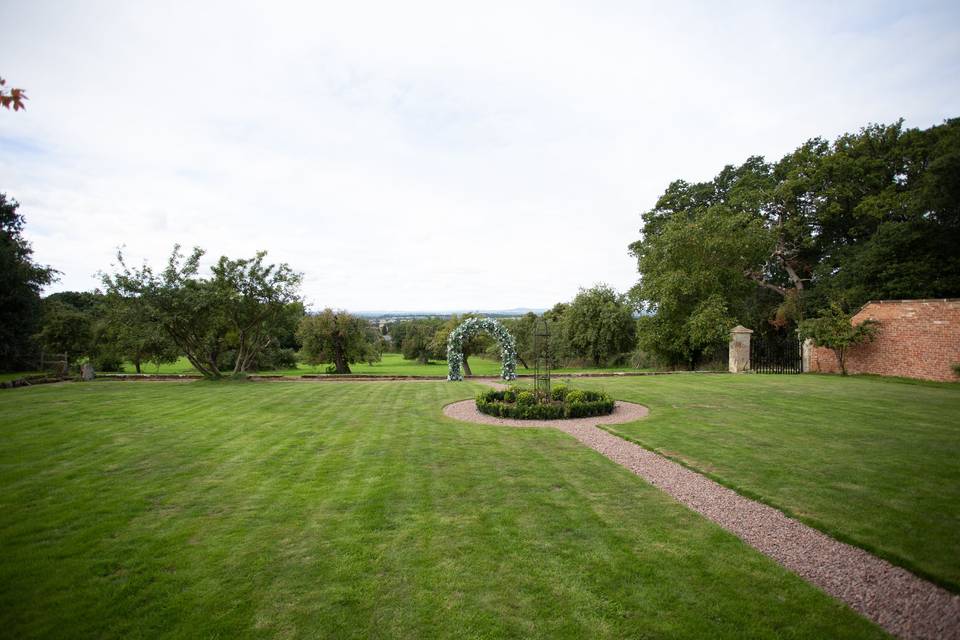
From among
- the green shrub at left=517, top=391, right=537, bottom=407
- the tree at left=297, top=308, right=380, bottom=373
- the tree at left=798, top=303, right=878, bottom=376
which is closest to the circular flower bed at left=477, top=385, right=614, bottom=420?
the green shrub at left=517, top=391, right=537, bottom=407

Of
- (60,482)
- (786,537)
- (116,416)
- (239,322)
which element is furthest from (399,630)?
(239,322)

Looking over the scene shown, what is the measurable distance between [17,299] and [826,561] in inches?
1238

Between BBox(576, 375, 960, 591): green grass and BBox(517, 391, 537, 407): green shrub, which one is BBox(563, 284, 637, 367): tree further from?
BBox(517, 391, 537, 407): green shrub

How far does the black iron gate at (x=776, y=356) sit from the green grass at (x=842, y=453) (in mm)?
6579

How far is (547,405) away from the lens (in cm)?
1023

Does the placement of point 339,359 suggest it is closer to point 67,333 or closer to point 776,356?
point 67,333

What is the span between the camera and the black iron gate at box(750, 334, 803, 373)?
64.5 ft

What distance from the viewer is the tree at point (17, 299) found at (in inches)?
828

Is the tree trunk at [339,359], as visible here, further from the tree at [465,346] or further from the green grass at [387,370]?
the tree at [465,346]

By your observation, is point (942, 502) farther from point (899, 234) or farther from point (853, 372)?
point (899, 234)

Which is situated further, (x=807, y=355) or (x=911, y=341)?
(x=807, y=355)

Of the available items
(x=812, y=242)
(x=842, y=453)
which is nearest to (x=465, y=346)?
(x=812, y=242)

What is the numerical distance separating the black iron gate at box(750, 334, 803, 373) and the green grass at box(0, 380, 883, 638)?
16621 millimetres

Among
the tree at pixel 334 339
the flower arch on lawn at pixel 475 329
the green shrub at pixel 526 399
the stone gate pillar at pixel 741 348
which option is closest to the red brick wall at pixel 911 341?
the stone gate pillar at pixel 741 348
